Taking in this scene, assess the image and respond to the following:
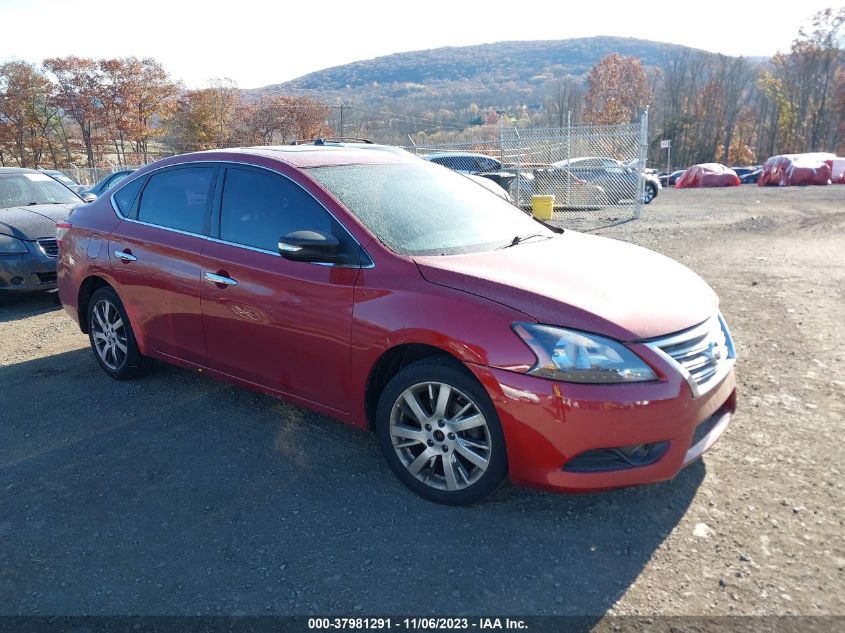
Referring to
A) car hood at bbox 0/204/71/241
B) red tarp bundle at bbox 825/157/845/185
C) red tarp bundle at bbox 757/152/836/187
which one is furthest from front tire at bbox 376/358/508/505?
red tarp bundle at bbox 825/157/845/185

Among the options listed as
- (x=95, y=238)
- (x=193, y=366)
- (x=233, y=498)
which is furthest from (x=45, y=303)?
(x=233, y=498)

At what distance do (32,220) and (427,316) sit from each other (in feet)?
22.9

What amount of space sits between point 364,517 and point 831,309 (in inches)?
232

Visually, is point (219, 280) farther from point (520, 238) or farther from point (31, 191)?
point (31, 191)

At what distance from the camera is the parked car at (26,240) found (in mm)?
7410

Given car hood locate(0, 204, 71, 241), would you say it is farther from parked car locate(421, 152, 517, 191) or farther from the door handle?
parked car locate(421, 152, 517, 191)

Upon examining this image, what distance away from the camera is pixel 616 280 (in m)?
3.26

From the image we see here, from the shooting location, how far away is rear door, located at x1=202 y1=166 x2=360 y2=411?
3.43 meters

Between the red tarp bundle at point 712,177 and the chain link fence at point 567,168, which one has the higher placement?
the chain link fence at point 567,168

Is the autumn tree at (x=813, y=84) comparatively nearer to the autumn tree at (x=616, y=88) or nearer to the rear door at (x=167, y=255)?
the autumn tree at (x=616, y=88)

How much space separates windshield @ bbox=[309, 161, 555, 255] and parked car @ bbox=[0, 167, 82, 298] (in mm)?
5357

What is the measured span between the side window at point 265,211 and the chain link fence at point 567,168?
1262 cm

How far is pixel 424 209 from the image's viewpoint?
12.6 feet

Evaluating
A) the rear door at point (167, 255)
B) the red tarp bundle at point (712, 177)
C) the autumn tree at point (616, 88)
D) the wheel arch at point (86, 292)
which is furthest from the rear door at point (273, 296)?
the autumn tree at point (616, 88)
